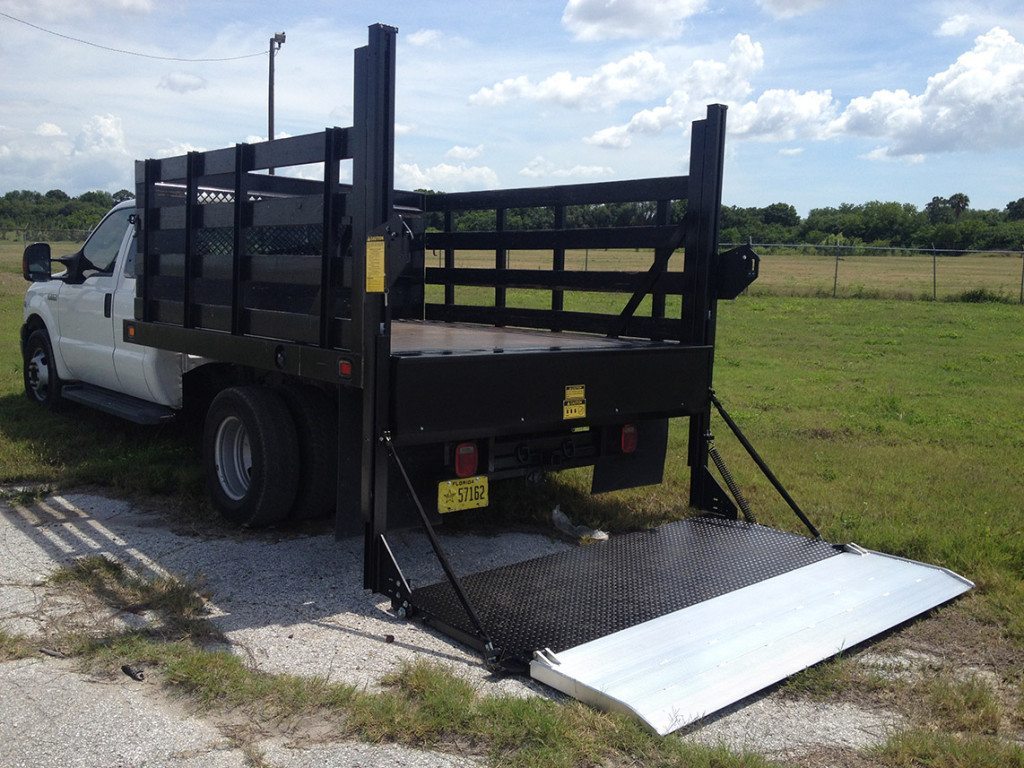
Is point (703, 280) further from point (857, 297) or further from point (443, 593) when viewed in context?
point (857, 297)

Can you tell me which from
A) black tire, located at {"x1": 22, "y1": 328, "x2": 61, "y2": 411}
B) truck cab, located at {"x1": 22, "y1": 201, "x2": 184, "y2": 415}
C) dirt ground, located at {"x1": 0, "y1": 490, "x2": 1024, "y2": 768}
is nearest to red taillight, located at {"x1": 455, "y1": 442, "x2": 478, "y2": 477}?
dirt ground, located at {"x1": 0, "y1": 490, "x2": 1024, "y2": 768}

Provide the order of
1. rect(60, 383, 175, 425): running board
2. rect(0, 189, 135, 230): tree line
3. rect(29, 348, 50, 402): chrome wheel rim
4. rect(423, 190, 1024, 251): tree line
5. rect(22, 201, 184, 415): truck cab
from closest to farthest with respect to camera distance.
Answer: rect(60, 383, 175, 425): running board < rect(22, 201, 184, 415): truck cab < rect(29, 348, 50, 402): chrome wheel rim < rect(423, 190, 1024, 251): tree line < rect(0, 189, 135, 230): tree line

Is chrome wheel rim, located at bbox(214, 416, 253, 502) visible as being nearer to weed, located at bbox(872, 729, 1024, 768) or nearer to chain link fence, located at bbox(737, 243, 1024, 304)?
weed, located at bbox(872, 729, 1024, 768)

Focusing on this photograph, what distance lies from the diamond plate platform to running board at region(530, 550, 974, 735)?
119mm

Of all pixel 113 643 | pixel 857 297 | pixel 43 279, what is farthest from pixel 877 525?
pixel 857 297

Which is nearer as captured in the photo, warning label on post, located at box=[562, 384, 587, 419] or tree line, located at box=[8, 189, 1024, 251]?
warning label on post, located at box=[562, 384, 587, 419]

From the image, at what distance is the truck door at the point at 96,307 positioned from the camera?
24.0 feet

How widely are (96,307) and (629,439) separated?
4.42m

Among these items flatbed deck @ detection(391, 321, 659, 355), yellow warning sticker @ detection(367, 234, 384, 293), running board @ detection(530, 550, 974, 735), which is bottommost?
running board @ detection(530, 550, 974, 735)

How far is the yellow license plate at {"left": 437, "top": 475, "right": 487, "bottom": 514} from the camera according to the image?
4605 mm

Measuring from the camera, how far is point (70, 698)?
339cm

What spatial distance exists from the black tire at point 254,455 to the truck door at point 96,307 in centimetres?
215

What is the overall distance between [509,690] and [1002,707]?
1.80m

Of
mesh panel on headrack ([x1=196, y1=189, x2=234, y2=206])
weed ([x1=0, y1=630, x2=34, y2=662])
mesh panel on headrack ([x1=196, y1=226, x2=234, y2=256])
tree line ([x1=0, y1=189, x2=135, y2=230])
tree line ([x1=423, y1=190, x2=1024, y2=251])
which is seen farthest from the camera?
tree line ([x1=0, y1=189, x2=135, y2=230])
